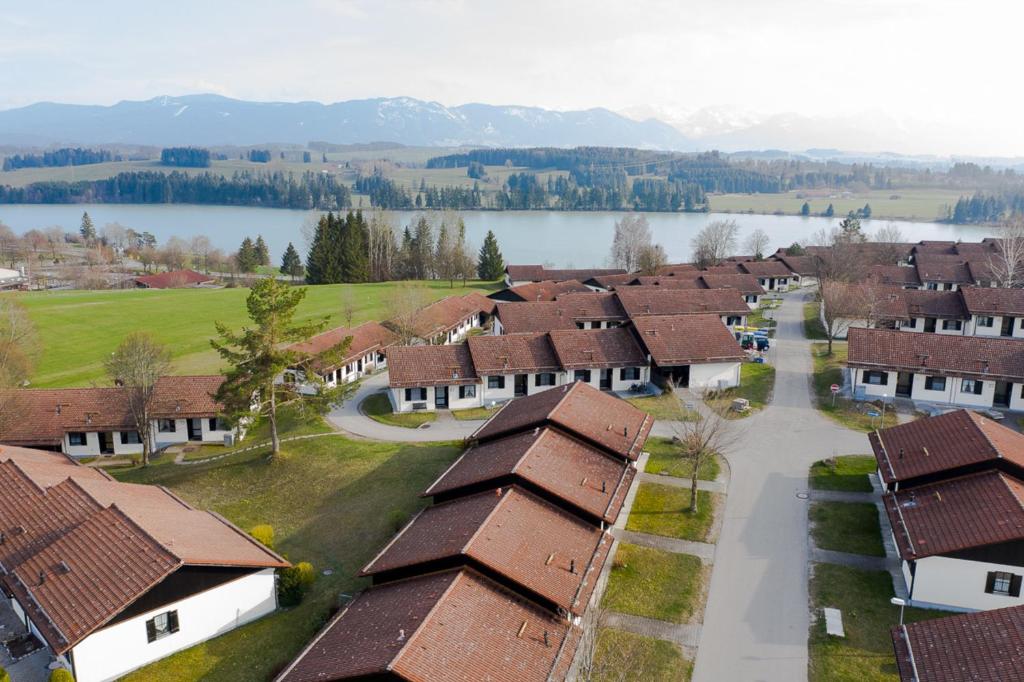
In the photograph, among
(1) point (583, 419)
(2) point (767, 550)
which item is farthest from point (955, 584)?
(1) point (583, 419)

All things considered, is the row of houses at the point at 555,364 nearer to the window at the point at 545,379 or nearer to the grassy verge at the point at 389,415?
the window at the point at 545,379

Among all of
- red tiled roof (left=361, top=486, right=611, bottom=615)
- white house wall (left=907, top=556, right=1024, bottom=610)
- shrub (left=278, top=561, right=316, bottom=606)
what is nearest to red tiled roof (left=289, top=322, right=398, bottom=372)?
shrub (left=278, top=561, right=316, bottom=606)

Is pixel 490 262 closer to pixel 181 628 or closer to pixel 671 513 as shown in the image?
pixel 671 513

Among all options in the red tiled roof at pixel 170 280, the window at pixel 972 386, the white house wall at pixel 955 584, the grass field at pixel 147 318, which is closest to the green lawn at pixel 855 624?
the white house wall at pixel 955 584

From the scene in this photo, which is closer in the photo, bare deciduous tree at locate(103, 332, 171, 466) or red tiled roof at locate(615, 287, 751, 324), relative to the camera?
bare deciduous tree at locate(103, 332, 171, 466)

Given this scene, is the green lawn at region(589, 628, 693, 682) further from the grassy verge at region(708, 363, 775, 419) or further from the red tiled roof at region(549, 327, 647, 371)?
the red tiled roof at region(549, 327, 647, 371)

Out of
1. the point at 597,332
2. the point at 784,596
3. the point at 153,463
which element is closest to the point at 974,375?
the point at 597,332
